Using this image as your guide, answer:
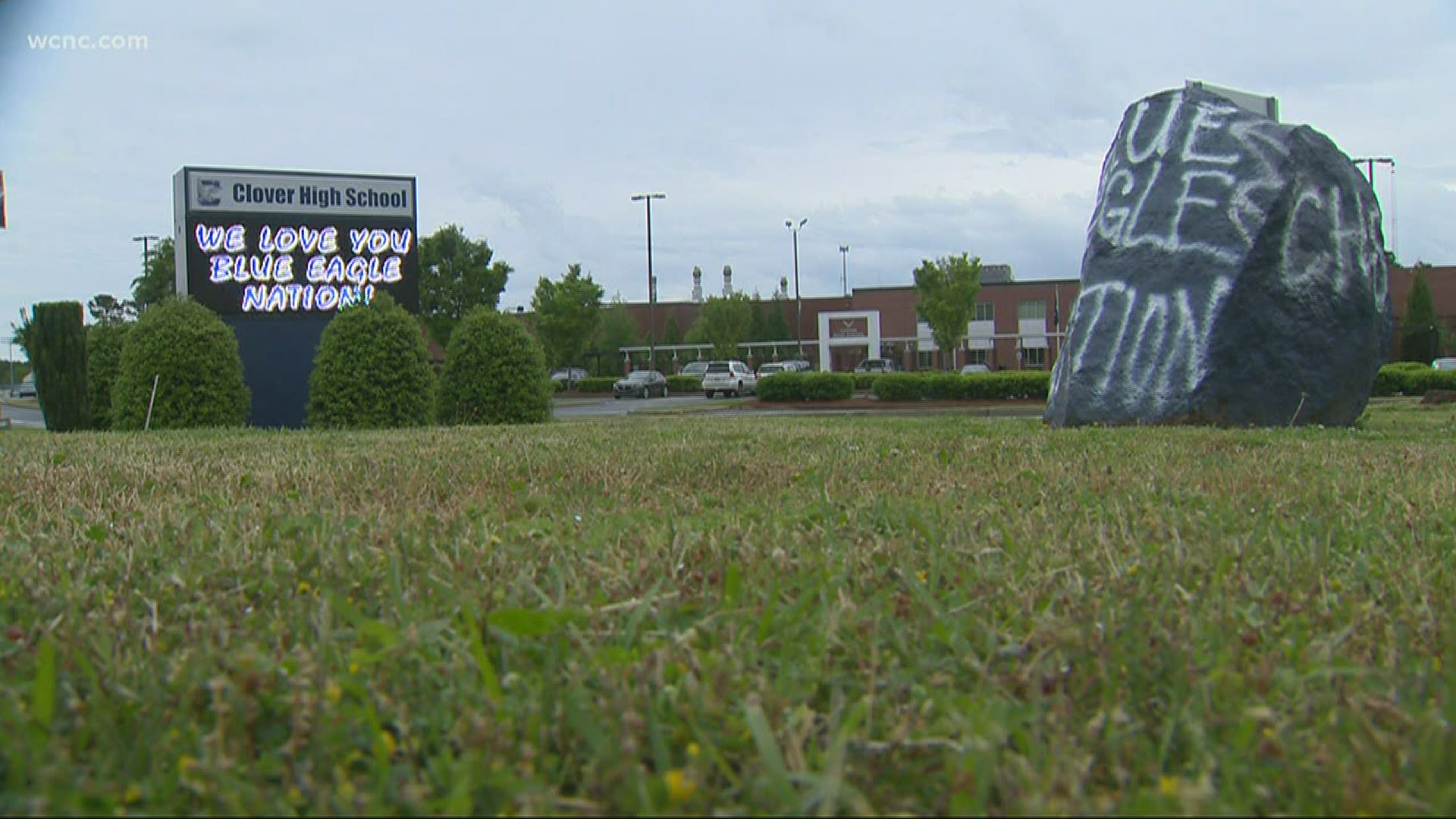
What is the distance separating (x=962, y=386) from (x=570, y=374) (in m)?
25.4

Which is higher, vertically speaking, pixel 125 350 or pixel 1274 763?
pixel 125 350

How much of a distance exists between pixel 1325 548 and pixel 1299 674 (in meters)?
1.17

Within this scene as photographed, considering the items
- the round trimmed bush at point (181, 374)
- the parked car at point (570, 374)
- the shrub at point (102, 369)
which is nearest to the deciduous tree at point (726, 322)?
the parked car at point (570, 374)

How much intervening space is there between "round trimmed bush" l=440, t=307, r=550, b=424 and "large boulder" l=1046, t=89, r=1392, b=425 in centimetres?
→ 613

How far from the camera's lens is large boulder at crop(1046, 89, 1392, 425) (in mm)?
10289

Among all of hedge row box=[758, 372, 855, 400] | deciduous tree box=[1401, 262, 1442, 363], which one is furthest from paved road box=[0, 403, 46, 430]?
deciduous tree box=[1401, 262, 1442, 363]

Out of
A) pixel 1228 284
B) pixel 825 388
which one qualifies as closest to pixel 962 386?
pixel 825 388

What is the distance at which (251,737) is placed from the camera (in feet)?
5.54

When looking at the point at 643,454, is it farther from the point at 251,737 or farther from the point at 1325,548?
the point at 251,737

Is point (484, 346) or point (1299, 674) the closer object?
point (1299, 674)

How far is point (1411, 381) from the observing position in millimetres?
27422

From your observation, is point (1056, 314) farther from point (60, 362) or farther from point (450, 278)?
point (60, 362)

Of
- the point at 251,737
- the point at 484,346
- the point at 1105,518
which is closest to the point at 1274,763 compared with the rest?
the point at 251,737

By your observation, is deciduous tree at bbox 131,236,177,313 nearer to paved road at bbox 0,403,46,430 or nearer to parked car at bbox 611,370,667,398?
paved road at bbox 0,403,46,430
